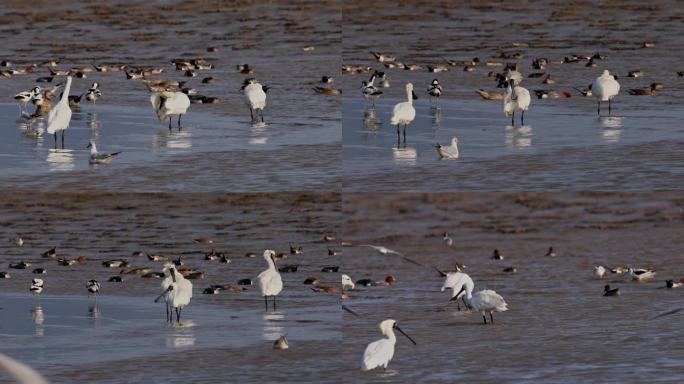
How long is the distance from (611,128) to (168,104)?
4629 mm

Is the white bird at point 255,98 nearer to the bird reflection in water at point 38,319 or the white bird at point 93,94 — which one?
the white bird at point 93,94

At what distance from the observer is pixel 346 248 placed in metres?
17.8

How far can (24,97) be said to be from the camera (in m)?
17.2

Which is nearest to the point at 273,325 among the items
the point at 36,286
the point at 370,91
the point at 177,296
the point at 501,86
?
the point at 177,296

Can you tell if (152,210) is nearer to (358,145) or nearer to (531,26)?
(358,145)

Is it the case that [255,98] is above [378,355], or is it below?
above

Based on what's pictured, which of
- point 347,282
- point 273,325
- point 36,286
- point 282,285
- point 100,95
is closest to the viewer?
point 273,325

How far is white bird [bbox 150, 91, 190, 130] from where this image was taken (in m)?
15.3

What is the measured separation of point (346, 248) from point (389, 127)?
2565 mm

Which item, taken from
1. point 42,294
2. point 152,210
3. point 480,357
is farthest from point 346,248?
point 480,357

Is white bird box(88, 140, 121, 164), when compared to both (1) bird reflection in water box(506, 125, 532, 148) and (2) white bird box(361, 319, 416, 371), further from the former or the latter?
(1) bird reflection in water box(506, 125, 532, 148)

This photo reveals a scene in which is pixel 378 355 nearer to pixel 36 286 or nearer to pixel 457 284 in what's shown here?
pixel 457 284

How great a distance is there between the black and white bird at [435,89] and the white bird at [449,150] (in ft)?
9.46

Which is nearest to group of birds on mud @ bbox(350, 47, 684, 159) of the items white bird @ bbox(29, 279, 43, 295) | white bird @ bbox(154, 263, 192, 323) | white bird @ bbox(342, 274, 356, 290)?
white bird @ bbox(342, 274, 356, 290)
